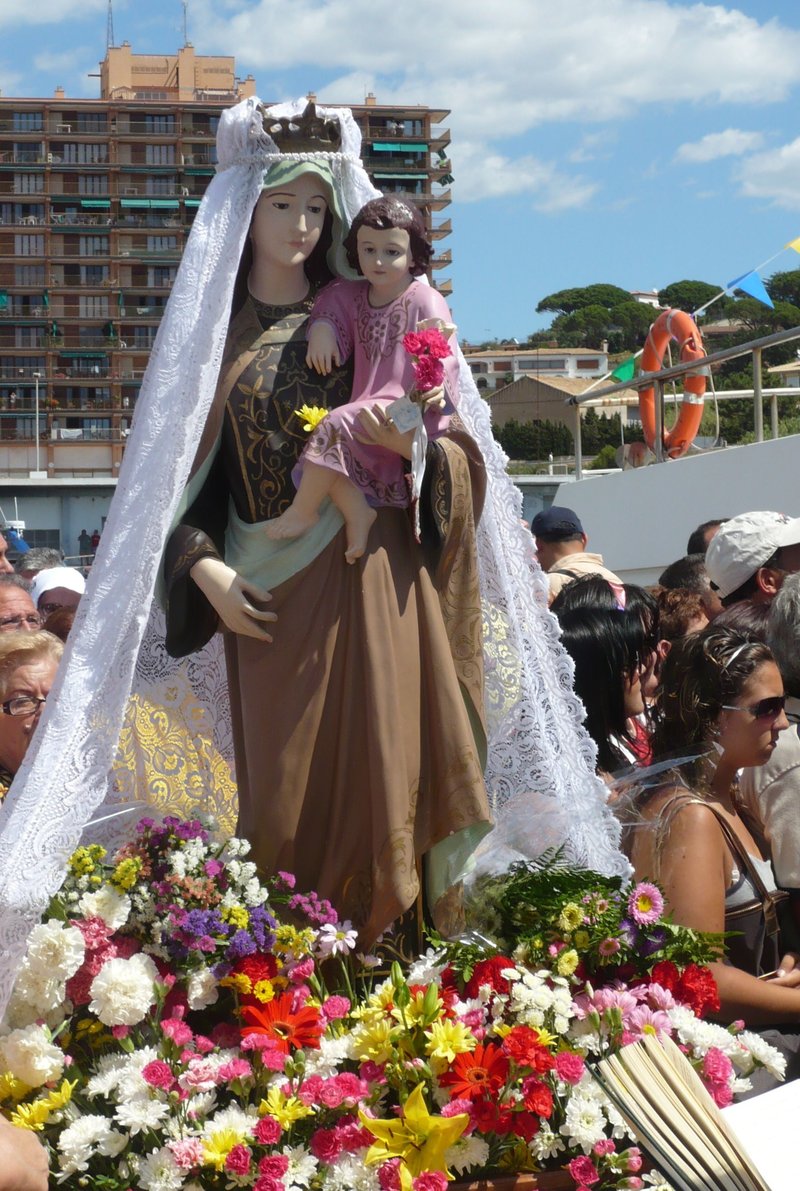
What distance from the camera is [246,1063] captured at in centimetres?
274

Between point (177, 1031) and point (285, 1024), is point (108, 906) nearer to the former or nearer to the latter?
point (177, 1031)

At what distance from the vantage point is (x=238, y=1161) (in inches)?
101

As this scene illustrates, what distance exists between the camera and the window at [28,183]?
8156cm

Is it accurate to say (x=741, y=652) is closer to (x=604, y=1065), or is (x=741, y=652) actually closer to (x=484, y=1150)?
(x=484, y=1150)

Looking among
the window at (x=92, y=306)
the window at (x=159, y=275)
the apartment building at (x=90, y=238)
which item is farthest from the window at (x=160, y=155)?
the window at (x=92, y=306)

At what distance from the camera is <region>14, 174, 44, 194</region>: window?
268ft

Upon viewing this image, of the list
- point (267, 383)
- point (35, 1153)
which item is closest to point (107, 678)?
point (267, 383)

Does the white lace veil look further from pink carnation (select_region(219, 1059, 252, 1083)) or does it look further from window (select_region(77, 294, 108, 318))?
window (select_region(77, 294, 108, 318))

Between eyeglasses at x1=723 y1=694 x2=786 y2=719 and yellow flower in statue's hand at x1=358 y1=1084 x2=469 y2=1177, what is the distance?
3.76 ft

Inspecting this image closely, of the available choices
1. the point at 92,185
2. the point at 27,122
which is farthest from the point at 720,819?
the point at 27,122

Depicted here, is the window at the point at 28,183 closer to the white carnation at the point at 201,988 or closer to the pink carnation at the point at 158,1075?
the white carnation at the point at 201,988

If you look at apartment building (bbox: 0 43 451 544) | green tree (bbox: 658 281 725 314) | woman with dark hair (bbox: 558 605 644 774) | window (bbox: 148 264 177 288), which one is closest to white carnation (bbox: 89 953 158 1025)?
woman with dark hair (bbox: 558 605 644 774)

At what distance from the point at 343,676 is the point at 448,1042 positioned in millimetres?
790

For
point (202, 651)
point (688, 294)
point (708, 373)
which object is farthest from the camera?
point (688, 294)
